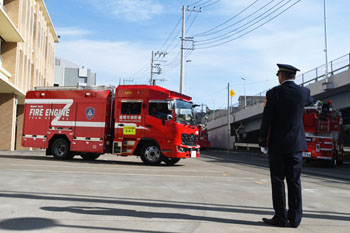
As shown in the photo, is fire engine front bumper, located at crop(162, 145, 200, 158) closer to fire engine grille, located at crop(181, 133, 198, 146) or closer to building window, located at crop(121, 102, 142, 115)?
fire engine grille, located at crop(181, 133, 198, 146)

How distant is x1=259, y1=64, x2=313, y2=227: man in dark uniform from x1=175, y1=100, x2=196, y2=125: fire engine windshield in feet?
32.5

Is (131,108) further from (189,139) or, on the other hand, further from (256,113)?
(256,113)

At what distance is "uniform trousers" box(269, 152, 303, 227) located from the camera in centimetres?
438

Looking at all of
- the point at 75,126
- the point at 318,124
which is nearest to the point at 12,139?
the point at 75,126

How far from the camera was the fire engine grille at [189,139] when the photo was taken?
14706 millimetres

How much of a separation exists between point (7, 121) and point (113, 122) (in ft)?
45.8

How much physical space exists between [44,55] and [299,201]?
36223 mm

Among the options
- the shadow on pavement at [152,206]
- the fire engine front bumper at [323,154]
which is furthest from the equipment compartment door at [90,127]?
the fire engine front bumper at [323,154]

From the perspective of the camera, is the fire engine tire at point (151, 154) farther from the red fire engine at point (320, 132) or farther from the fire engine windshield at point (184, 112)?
the red fire engine at point (320, 132)

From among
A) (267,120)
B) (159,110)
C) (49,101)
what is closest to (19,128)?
(49,101)

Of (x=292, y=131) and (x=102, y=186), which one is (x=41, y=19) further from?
(x=292, y=131)

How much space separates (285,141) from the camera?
4.50 metres

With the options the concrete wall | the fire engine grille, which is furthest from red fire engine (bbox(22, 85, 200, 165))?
the concrete wall

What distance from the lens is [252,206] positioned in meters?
5.72
